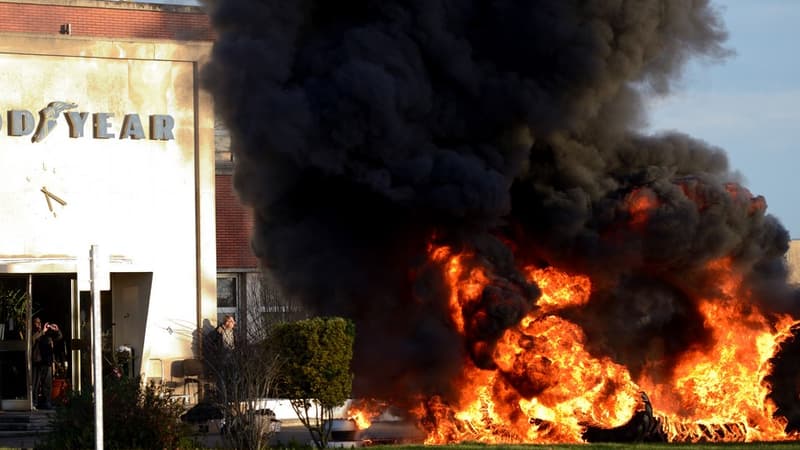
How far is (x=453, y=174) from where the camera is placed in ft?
72.9

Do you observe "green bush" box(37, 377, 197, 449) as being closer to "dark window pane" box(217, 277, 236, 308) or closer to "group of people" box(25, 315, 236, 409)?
"group of people" box(25, 315, 236, 409)

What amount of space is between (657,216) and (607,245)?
101 centimetres

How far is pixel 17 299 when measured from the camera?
91.6 feet

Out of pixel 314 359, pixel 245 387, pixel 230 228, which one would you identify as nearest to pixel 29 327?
pixel 245 387

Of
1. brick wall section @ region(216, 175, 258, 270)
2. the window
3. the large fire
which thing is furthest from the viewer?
the window

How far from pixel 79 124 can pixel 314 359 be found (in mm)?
11358

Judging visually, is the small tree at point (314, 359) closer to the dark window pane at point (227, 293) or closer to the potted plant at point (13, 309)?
the potted plant at point (13, 309)

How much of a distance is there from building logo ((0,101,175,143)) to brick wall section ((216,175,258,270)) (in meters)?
9.40

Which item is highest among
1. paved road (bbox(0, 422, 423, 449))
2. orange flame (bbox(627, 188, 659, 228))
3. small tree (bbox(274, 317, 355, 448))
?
orange flame (bbox(627, 188, 659, 228))

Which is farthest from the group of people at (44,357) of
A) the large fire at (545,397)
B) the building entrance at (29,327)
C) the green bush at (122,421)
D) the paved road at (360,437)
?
the green bush at (122,421)

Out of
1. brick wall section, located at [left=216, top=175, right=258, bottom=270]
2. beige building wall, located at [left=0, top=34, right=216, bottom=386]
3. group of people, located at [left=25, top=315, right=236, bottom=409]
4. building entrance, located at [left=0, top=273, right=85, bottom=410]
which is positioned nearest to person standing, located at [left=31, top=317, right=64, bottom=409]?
group of people, located at [left=25, top=315, right=236, bottom=409]

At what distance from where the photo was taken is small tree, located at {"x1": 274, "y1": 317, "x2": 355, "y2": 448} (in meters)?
19.3

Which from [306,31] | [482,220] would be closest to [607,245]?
[482,220]

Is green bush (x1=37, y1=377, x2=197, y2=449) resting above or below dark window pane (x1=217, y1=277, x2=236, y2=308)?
below
